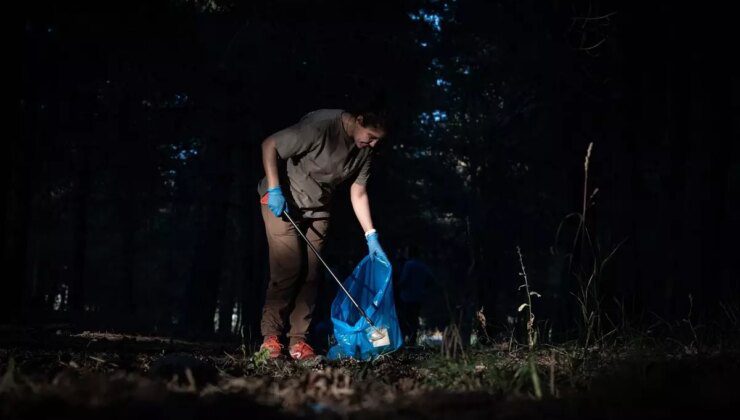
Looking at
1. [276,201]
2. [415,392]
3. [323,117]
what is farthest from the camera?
[323,117]

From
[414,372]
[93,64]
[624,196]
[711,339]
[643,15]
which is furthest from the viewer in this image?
[93,64]

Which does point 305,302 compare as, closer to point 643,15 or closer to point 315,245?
point 315,245

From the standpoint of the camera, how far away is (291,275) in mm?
5305

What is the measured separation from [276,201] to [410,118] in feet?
26.2

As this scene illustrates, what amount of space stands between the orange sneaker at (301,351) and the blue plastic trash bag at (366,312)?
137 mm

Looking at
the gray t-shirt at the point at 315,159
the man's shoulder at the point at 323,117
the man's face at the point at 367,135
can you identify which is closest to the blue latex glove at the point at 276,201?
the gray t-shirt at the point at 315,159

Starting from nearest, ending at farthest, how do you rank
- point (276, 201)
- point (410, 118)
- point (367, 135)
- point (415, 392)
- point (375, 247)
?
point (415, 392), point (367, 135), point (276, 201), point (375, 247), point (410, 118)

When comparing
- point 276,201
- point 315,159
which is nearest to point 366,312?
point 276,201

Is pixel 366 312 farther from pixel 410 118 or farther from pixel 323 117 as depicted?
pixel 410 118

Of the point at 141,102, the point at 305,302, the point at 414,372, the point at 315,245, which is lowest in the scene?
the point at 414,372

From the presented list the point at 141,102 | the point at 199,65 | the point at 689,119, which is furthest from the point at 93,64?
the point at 689,119

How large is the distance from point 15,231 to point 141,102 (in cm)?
555

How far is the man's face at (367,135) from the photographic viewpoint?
489cm

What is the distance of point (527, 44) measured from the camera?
11.4 metres
